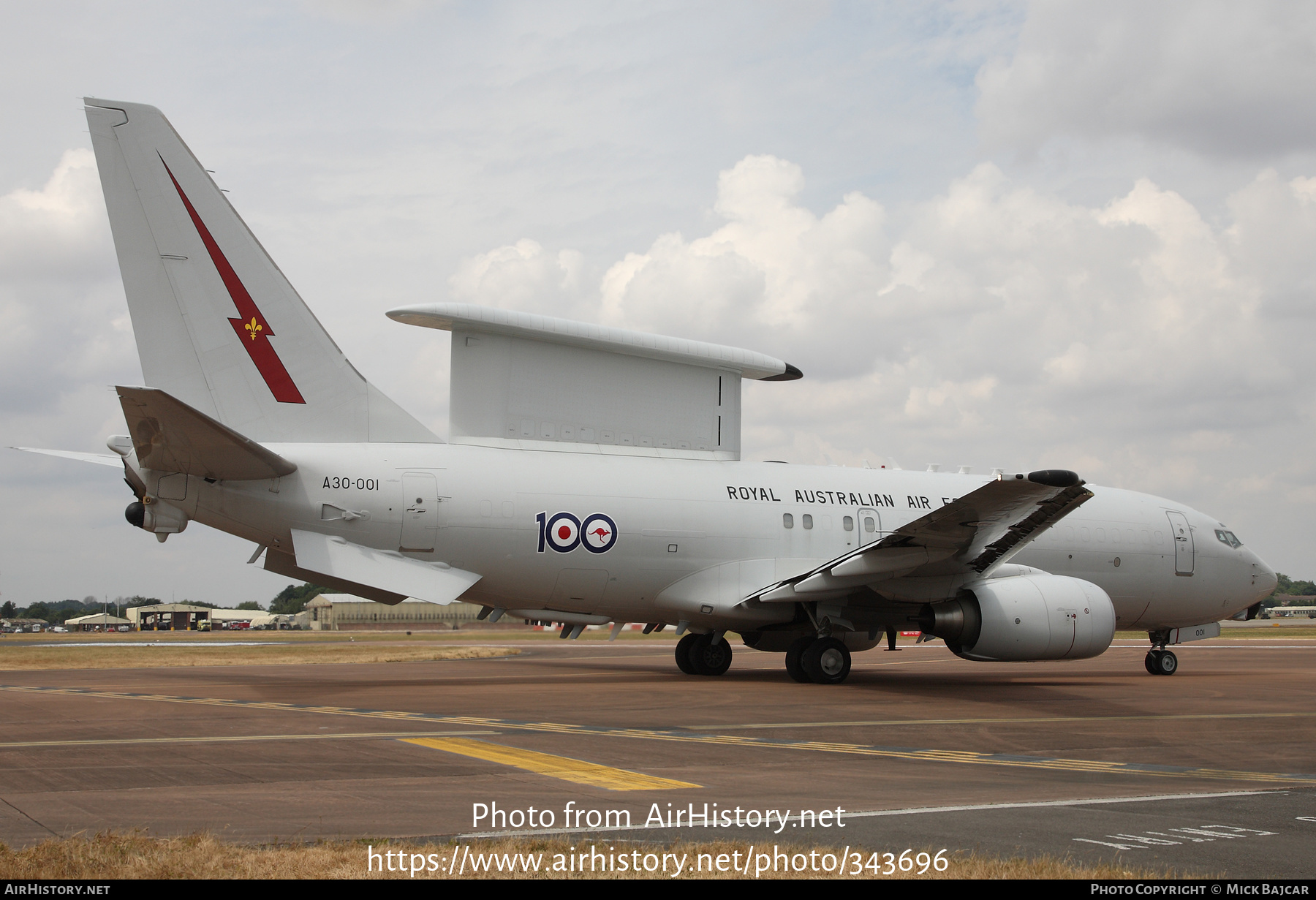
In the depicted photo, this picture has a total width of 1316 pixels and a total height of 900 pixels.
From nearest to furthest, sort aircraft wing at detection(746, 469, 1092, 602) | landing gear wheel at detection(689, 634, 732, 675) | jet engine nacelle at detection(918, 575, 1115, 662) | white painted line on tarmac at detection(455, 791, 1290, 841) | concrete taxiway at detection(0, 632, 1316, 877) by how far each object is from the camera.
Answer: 1. white painted line on tarmac at detection(455, 791, 1290, 841)
2. concrete taxiway at detection(0, 632, 1316, 877)
3. aircraft wing at detection(746, 469, 1092, 602)
4. jet engine nacelle at detection(918, 575, 1115, 662)
5. landing gear wheel at detection(689, 634, 732, 675)

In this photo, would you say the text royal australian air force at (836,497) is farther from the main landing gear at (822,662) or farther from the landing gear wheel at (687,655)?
the landing gear wheel at (687,655)

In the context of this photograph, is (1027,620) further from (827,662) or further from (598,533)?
(598,533)

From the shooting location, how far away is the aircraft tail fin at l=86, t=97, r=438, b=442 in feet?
51.6

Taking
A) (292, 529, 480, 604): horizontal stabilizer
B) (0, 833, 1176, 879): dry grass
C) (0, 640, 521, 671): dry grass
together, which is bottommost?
(0, 640, 521, 671): dry grass

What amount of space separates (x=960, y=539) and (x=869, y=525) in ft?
12.4

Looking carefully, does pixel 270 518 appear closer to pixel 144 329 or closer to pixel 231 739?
pixel 144 329

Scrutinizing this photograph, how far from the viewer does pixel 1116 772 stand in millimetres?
8914

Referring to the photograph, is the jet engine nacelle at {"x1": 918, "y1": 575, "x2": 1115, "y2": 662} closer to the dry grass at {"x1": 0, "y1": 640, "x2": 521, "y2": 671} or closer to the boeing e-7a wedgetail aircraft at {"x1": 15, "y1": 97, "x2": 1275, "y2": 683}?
the boeing e-7a wedgetail aircraft at {"x1": 15, "y1": 97, "x2": 1275, "y2": 683}

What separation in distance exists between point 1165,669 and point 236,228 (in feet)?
64.4

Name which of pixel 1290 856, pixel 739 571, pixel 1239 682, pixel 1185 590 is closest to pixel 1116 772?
pixel 1290 856

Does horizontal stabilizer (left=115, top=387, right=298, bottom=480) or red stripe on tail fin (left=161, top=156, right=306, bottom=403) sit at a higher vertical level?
red stripe on tail fin (left=161, top=156, right=306, bottom=403)

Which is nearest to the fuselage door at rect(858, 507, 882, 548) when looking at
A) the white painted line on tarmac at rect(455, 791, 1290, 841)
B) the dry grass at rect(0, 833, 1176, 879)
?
the white painted line on tarmac at rect(455, 791, 1290, 841)

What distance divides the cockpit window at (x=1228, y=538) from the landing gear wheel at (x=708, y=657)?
10.9 m
